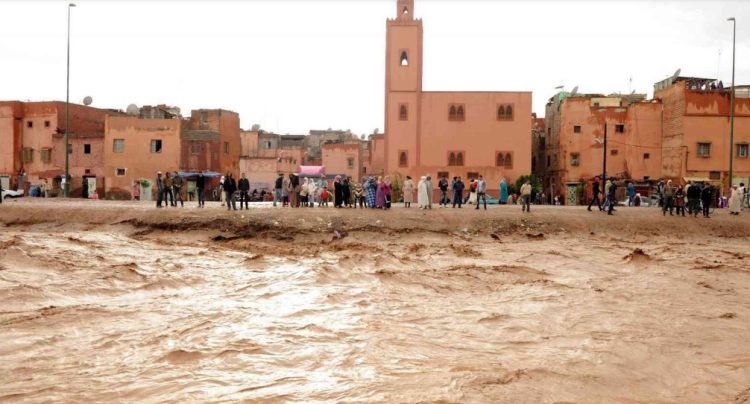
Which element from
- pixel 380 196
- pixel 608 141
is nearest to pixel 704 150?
pixel 608 141

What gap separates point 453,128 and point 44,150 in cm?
2883

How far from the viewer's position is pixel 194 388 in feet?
19.8

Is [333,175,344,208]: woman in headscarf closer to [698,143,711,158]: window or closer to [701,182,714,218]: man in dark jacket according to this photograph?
[701,182,714,218]: man in dark jacket

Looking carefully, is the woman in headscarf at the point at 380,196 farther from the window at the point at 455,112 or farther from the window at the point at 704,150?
the window at the point at 704,150

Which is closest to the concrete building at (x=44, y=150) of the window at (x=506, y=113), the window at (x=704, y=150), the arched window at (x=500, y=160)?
the arched window at (x=500, y=160)

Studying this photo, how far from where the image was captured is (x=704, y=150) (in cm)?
4050

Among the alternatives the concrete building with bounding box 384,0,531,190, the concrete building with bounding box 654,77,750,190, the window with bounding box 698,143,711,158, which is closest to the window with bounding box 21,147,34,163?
the concrete building with bounding box 384,0,531,190

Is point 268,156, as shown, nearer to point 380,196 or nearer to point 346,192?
point 346,192

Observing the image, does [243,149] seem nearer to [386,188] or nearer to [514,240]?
[386,188]

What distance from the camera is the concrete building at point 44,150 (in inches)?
Result: 1754

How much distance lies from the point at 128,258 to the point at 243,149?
45.8 meters

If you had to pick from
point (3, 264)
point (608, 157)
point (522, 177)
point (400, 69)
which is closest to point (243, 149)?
point (400, 69)

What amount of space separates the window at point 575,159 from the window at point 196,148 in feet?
84.8

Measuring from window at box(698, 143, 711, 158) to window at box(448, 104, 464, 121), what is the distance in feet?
50.0
